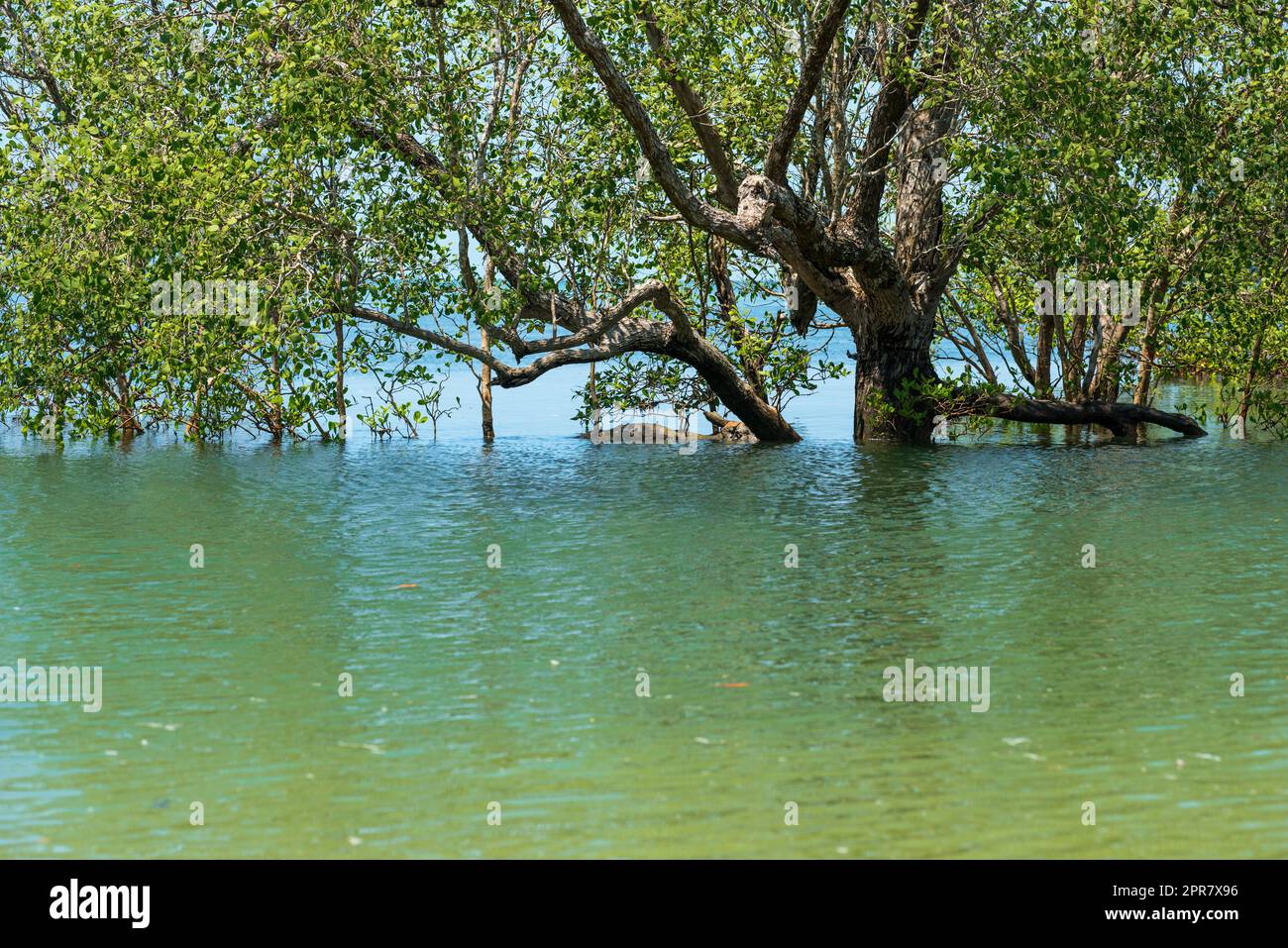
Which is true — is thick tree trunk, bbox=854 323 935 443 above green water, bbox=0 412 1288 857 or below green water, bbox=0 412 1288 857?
above

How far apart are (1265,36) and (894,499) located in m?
9.05

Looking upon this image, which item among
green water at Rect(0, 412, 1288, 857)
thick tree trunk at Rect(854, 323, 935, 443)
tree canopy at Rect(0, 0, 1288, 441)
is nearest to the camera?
green water at Rect(0, 412, 1288, 857)

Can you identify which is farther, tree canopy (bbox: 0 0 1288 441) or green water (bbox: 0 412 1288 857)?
tree canopy (bbox: 0 0 1288 441)

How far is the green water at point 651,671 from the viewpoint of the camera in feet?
23.4

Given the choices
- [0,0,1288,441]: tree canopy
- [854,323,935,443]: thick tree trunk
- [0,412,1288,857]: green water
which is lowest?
[0,412,1288,857]: green water

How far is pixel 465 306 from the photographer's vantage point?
20250 mm

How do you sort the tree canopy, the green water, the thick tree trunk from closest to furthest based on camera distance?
1. the green water
2. the tree canopy
3. the thick tree trunk

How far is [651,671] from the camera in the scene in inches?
397

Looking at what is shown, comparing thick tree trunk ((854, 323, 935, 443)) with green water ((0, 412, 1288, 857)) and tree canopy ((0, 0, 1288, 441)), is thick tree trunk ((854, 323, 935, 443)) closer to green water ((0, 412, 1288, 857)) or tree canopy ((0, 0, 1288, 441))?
tree canopy ((0, 0, 1288, 441))

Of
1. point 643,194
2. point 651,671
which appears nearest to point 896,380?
point 643,194

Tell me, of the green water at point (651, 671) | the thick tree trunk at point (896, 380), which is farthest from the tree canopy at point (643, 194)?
the green water at point (651, 671)

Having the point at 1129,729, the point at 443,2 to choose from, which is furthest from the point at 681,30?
the point at 1129,729

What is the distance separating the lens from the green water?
281 inches

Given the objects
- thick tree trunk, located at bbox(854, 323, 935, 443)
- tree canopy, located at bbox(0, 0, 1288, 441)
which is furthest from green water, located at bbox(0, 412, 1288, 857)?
thick tree trunk, located at bbox(854, 323, 935, 443)
